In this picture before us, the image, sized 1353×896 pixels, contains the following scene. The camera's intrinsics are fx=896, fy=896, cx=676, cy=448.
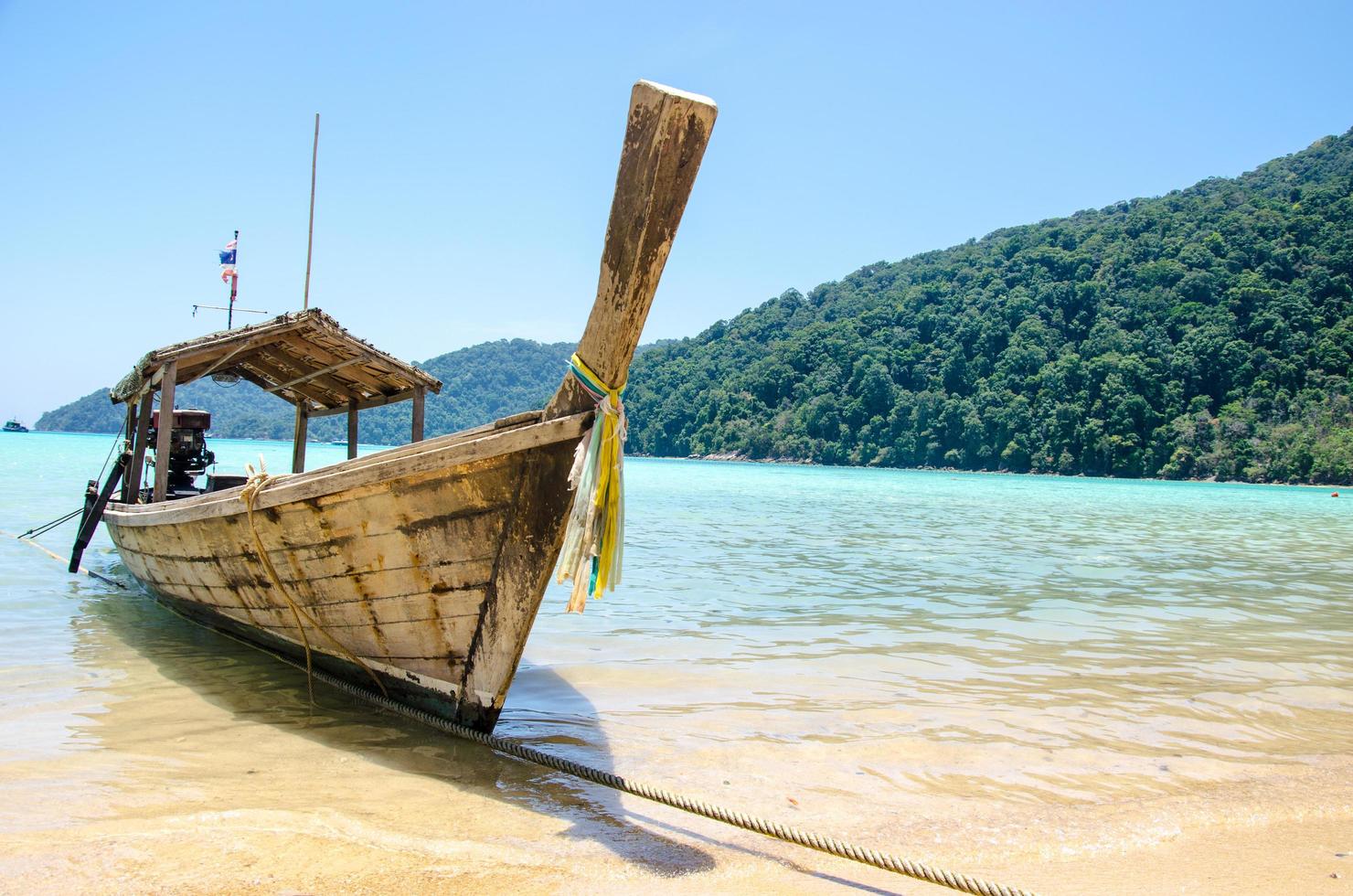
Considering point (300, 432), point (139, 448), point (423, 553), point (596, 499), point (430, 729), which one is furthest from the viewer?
point (300, 432)

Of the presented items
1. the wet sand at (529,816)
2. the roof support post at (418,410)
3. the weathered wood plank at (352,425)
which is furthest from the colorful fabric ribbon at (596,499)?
the weathered wood plank at (352,425)

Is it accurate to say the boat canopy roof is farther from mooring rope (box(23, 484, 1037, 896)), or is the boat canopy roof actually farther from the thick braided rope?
the thick braided rope

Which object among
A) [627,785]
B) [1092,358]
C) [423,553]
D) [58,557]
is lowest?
[58,557]

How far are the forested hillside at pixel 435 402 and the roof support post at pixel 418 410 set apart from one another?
92961 millimetres

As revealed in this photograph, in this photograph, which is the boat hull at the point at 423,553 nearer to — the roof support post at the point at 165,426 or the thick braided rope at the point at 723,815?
the thick braided rope at the point at 723,815

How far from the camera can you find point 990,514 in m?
24.9

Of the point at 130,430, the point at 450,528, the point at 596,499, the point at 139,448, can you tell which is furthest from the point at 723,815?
the point at 130,430

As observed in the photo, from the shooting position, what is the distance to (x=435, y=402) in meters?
106

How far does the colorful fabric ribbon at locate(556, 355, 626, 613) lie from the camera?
12.4 feet

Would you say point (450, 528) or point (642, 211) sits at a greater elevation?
point (642, 211)

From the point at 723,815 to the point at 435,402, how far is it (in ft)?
351

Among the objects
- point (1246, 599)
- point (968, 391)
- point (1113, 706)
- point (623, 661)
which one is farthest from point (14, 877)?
point (968, 391)

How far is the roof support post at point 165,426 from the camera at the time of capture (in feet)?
23.7

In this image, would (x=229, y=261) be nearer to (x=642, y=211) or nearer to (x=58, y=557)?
(x=58, y=557)
